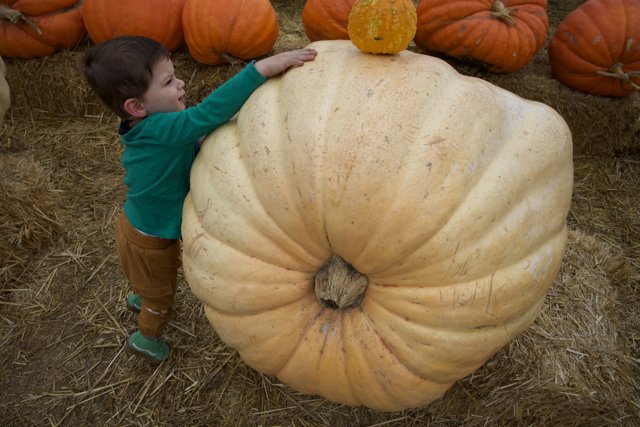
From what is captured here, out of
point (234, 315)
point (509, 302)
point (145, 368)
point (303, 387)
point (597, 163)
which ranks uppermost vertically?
point (509, 302)

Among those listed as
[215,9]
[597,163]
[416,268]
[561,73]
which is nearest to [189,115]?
[416,268]

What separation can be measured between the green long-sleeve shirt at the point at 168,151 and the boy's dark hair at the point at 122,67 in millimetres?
117

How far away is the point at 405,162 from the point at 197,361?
1626 mm

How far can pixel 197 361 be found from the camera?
236cm

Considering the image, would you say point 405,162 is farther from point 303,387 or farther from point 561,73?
point 561,73

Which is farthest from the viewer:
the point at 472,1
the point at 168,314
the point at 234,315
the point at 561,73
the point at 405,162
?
the point at 561,73

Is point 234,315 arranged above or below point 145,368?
above

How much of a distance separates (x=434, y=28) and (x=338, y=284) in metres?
2.56

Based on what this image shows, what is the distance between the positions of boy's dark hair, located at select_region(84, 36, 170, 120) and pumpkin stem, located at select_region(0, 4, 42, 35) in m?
2.31

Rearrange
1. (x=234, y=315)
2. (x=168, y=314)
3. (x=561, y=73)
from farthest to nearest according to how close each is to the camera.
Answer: (x=561, y=73)
(x=168, y=314)
(x=234, y=315)

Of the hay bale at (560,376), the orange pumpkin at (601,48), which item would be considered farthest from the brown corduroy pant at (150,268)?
the orange pumpkin at (601,48)

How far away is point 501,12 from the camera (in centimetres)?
317

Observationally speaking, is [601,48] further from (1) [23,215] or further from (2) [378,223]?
(1) [23,215]

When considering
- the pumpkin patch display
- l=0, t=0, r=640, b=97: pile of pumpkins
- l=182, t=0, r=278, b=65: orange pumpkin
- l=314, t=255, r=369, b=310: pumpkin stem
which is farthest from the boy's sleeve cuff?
l=182, t=0, r=278, b=65: orange pumpkin
